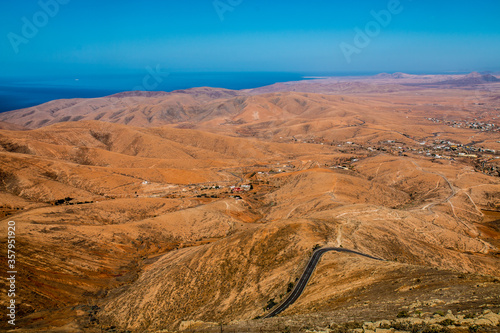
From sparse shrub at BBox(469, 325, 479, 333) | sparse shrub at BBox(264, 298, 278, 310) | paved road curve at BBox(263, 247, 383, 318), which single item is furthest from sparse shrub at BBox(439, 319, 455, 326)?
sparse shrub at BBox(264, 298, 278, 310)

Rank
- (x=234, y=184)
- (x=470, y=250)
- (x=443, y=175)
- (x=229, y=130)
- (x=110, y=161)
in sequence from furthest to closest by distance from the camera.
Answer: (x=229, y=130) < (x=110, y=161) < (x=234, y=184) < (x=443, y=175) < (x=470, y=250)

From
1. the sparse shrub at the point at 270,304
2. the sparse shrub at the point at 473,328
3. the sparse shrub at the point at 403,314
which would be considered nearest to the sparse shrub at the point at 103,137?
the sparse shrub at the point at 270,304

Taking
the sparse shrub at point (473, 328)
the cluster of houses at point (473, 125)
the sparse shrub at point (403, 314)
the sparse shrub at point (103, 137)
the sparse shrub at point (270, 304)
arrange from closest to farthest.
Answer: the sparse shrub at point (473, 328) → the sparse shrub at point (403, 314) → the sparse shrub at point (270, 304) → the sparse shrub at point (103, 137) → the cluster of houses at point (473, 125)

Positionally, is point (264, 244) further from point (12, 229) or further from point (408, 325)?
point (12, 229)

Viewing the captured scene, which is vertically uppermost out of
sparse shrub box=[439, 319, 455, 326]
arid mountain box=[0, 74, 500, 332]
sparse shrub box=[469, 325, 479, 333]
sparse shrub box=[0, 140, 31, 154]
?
sparse shrub box=[0, 140, 31, 154]

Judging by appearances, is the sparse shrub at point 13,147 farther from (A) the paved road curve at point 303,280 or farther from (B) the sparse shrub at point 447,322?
(B) the sparse shrub at point 447,322

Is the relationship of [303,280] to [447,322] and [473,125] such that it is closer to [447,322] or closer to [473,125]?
[447,322]

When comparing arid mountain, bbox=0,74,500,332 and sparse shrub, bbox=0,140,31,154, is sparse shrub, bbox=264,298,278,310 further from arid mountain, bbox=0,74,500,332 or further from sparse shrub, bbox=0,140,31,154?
sparse shrub, bbox=0,140,31,154

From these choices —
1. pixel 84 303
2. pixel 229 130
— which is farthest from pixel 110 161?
pixel 229 130
